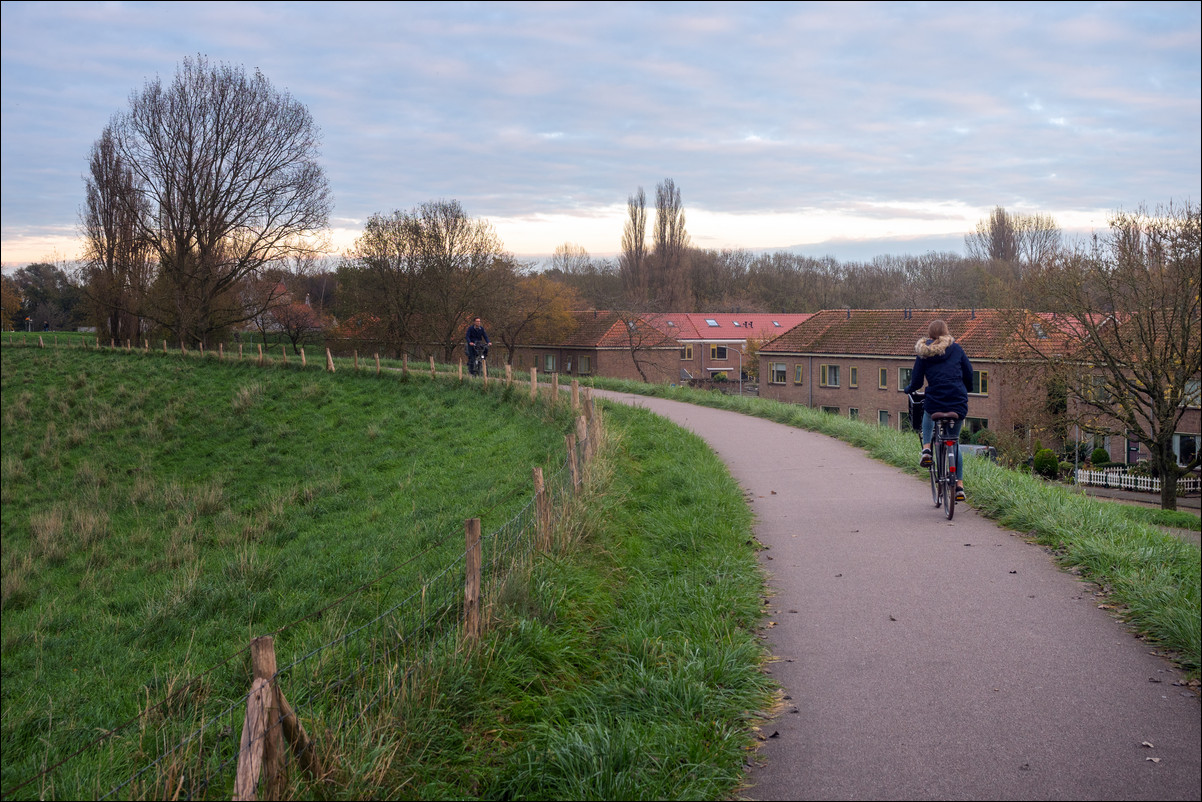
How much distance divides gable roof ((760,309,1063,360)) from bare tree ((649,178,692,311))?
3124 cm

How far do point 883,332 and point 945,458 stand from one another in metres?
45.4

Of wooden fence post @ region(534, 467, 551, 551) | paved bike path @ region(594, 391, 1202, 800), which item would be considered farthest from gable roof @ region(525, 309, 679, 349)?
paved bike path @ region(594, 391, 1202, 800)

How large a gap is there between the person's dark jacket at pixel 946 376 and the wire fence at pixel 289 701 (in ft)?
13.0

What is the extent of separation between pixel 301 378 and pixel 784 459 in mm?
22185

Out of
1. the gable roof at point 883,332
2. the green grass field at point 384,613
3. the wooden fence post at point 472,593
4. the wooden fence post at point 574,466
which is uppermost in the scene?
the gable roof at point 883,332

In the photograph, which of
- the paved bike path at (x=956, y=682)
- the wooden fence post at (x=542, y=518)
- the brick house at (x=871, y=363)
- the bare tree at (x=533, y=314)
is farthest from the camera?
the bare tree at (x=533, y=314)

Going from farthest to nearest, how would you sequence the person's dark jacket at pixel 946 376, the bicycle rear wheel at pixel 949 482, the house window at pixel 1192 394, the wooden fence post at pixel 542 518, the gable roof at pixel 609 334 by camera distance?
the gable roof at pixel 609 334, the house window at pixel 1192 394, the person's dark jacket at pixel 946 376, the bicycle rear wheel at pixel 949 482, the wooden fence post at pixel 542 518

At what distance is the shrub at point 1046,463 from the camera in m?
41.3

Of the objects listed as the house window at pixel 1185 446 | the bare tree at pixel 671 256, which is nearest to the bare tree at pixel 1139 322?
the house window at pixel 1185 446

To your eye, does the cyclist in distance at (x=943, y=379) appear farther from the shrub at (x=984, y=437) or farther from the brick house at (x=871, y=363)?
the shrub at (x=984, y=437)

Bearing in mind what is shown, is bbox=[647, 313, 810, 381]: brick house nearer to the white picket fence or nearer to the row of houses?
the row of houses

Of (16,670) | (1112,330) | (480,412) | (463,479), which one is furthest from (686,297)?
(16,670)

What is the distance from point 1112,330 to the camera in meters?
30.1

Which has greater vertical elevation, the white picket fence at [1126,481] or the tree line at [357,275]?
the tree line at [357,275]
